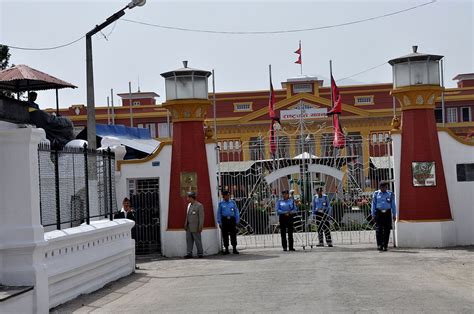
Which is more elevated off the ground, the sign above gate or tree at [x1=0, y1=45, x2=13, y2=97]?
tree at [x1=0, y1=45, x2=13, y2=97]

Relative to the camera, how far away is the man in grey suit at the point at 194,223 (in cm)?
1967

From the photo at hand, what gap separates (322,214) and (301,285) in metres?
7.68

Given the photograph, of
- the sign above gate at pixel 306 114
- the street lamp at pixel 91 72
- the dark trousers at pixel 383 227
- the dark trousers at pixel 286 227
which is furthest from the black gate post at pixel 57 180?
the sign above gate at pixel 306 114

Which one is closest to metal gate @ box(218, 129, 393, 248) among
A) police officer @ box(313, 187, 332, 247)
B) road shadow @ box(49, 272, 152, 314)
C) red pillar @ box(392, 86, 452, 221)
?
police officer @ box(313, 187, 332, 247)

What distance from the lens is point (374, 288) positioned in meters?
12.5

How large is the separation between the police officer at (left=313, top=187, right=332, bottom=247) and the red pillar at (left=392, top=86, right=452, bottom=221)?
1.86 meters

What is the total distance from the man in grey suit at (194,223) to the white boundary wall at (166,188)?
0.49m

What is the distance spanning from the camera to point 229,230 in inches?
792

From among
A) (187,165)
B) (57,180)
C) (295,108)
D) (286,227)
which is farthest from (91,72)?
(295,108)

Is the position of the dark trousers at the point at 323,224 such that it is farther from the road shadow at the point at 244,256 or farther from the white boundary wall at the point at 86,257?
the white boundary wall at the point at 86,257

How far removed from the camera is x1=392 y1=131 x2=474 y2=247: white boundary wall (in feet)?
64.8

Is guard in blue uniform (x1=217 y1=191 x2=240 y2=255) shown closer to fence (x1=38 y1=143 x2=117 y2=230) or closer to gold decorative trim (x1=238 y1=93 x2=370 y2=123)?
fence (x1=38 y1=143 x2=117 y2=230)

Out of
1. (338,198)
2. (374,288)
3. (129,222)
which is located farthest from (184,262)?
(374,288)

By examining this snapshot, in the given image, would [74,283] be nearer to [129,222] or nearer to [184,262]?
[129,222]
